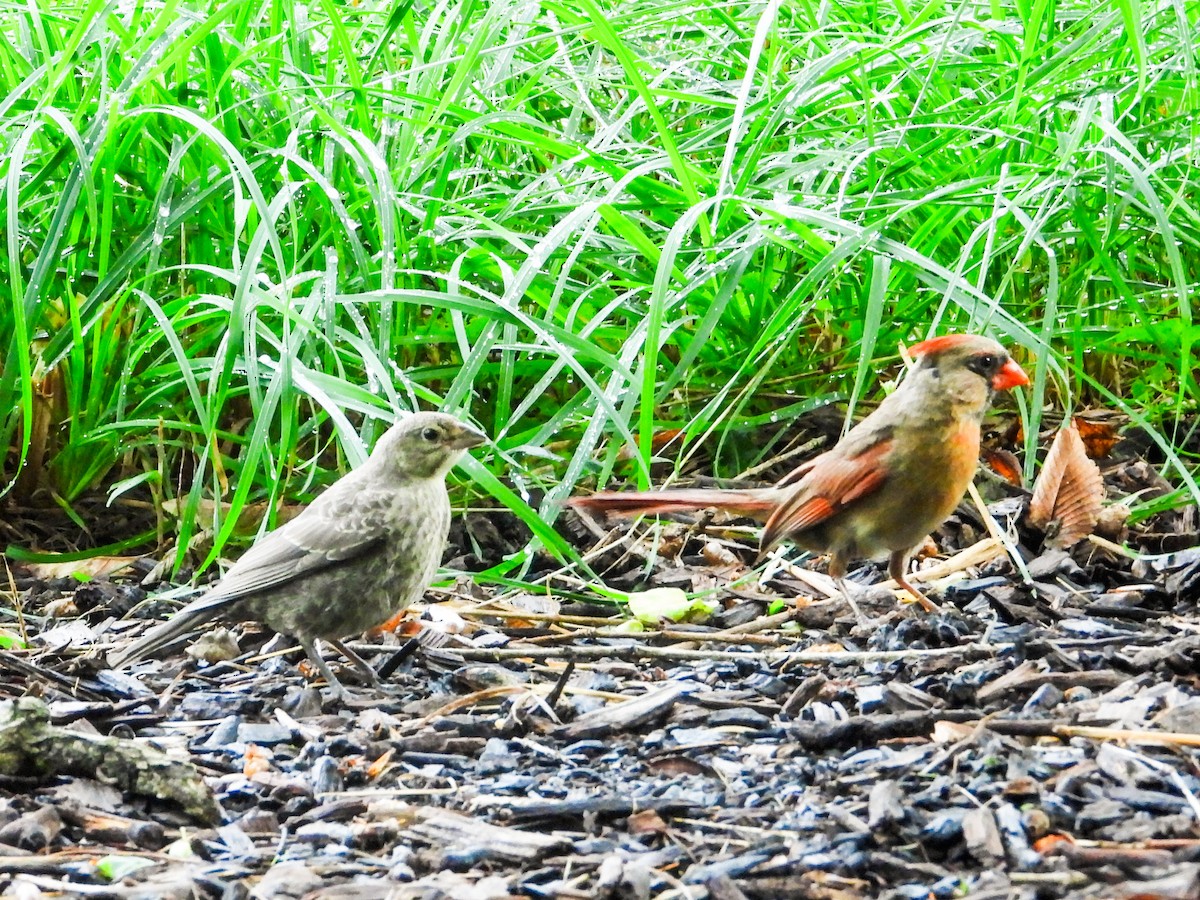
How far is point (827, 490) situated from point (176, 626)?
152cm

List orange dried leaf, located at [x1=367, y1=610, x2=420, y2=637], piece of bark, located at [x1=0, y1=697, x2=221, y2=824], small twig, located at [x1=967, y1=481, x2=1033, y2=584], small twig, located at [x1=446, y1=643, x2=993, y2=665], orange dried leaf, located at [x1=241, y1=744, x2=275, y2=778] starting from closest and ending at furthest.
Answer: piece of bark, located at [x1=0, y1=697, x2=221, y2=824]
orange dried leaf, located at [x1=241, y1=744, x2=275, y2=778]
small twig, located at [x1=446, y1=643, x2=993, y2=665]
small twig, located at [x1=967, y1=481, x2=1033, y2=584]
orange dried leaf, located at [x1=367, y1=610, x2=420, y2=637]

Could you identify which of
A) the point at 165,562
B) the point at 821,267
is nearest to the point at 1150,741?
the point at 821,267

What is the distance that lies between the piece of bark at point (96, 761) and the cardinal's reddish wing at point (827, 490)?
165 cm

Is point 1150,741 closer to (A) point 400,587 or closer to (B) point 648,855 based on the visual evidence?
(B) point 648,855

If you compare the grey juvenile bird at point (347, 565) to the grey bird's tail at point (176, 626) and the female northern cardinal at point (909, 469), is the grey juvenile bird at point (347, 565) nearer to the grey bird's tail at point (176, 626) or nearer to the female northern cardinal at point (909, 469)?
Answer: the grey bird's tail at point (176, 626)

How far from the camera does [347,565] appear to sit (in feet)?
10.9

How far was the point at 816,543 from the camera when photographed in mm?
3709

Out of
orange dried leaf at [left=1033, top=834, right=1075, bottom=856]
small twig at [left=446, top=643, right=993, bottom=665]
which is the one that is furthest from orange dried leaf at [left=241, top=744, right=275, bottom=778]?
orange dried leaf at [left=1033, top=834, right=1075, bottom=856]

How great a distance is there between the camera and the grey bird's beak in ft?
11.2

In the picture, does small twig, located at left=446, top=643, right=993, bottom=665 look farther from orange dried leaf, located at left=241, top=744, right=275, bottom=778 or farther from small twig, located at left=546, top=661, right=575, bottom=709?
orange dried leaf, located at left=241, top=744, right=275, bottom=778

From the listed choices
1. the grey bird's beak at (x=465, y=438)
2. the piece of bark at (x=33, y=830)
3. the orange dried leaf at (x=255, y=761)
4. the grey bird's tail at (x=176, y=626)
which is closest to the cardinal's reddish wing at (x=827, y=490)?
the grey bird's beak at (x=465, y=438)

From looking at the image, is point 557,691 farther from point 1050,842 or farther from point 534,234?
point 534,234

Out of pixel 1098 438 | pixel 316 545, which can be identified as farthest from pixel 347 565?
pixel 1098 438

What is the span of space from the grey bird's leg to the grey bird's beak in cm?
52
